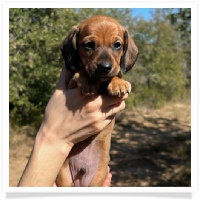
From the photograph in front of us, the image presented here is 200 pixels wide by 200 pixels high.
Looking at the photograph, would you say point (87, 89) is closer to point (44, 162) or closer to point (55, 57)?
point (44, 162)

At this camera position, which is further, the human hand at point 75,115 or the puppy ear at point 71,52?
the puppy ear at point 71,52

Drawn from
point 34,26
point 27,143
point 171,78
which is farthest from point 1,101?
point 171,78

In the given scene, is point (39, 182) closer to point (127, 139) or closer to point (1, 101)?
point (1, 101)

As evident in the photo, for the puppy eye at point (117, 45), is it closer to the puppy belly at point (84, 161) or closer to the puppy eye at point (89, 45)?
the puppy eye at point (89, 45)

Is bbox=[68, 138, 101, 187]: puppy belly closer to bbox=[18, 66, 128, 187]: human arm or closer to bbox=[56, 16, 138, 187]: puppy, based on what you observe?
bbox=[56, 16, 138, 187]: puppy

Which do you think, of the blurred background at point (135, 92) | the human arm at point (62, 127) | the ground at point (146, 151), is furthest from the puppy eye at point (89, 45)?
the ground at point (146, 151)

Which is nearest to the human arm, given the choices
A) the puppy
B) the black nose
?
the puppy

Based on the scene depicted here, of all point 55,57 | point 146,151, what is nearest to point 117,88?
point 55,57
